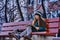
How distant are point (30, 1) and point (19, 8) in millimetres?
459

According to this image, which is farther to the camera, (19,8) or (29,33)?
(19,8)

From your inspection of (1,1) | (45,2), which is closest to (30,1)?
(45,2)


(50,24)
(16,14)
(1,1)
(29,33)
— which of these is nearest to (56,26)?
(50,24)

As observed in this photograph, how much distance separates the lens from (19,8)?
5.95 m

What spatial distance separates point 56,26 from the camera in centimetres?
387

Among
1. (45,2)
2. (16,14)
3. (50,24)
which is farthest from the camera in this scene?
(16,14)

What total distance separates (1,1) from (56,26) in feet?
10.0

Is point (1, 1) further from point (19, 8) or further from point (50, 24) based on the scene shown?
point (50, 24)

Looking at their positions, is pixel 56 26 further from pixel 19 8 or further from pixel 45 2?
pixel 19 8

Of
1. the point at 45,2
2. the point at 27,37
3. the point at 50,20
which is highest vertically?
the point at 45,2

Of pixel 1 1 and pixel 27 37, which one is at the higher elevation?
pixel 1 1

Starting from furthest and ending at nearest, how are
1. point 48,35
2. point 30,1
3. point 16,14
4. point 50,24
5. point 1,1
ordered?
point 1,1 < point 16,14 < point 30,1 < point 50,24 < point 48,35

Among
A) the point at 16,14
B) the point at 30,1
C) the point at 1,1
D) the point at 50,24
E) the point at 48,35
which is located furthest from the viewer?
the point at 1,1

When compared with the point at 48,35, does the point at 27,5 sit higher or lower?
higher
